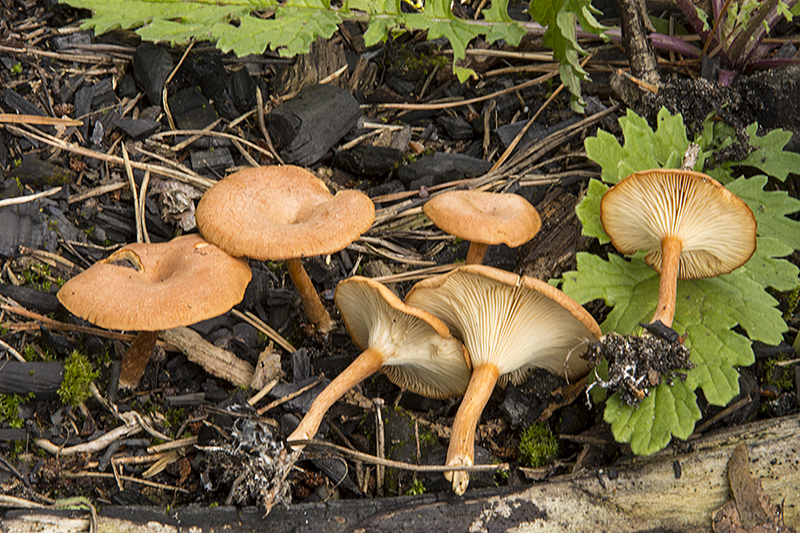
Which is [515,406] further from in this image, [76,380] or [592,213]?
[76,380]

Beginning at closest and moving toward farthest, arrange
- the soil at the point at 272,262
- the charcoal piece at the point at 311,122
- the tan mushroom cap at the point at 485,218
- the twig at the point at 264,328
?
the soil at the point at 272,262, the tan mushroom cap at the point at 485,218, the twig at the point at 264,328, the charcoal piece at the point at 311,122

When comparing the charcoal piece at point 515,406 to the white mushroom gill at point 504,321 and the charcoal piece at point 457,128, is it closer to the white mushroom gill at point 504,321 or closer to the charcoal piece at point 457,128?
the white mushroom gill at point 504,321

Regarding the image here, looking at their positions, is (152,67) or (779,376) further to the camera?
(152,67)

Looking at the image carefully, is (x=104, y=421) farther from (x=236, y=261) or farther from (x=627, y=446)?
(x=627, y=446)

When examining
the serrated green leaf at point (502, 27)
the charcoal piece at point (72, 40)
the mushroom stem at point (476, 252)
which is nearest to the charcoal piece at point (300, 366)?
the mushroom stem at point (476, 252)

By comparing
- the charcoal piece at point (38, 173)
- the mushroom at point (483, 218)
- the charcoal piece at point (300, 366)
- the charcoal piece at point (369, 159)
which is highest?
the mushroom at point (483, 218)

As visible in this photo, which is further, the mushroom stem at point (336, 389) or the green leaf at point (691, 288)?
the mushroom stem at point (336, 389)

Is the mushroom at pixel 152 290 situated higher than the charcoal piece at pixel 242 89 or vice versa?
the charcoal piece at pixel 242 89

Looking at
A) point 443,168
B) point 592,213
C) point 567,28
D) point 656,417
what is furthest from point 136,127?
point 656,417
